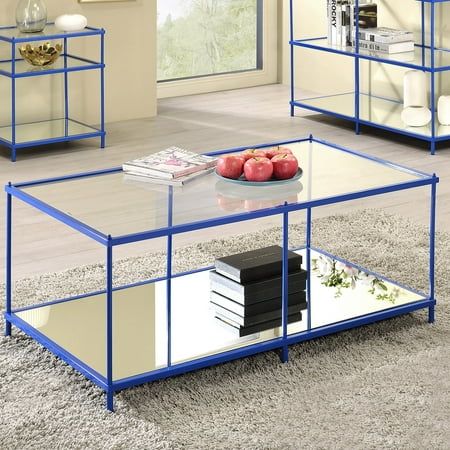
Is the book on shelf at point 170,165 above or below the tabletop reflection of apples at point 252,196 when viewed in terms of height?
above

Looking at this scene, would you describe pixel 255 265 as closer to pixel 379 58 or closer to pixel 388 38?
pixel 379 58

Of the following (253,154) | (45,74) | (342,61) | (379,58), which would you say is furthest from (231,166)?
(342,61)

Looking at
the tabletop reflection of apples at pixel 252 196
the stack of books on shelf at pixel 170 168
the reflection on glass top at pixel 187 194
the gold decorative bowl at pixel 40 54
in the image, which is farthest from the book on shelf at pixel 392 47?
the tabletop reflection of apples at pixel 252 196

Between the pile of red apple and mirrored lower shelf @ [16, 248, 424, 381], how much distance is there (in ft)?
1.47

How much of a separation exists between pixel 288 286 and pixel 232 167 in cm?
42

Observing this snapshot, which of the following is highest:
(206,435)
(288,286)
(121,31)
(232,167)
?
(121,31)

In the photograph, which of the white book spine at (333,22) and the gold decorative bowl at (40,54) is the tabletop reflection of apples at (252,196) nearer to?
the gold decorative bowl at (40,54)

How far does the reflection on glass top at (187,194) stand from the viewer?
3104 mm

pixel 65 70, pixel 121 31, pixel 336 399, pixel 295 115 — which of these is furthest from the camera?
pixel 295 115

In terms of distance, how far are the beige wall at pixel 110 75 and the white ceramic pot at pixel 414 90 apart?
1.52 metres

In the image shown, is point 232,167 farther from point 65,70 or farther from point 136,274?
point 65,70

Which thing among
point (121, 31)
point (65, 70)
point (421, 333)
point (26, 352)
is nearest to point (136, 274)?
point (26, 352)

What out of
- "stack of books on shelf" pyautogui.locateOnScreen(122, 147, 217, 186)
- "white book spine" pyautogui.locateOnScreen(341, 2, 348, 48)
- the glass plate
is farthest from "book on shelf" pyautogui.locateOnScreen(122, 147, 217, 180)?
"white book spine" pyautogui.locateOnScreen(341, 2, 348, 48)

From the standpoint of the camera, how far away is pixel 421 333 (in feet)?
11.4
